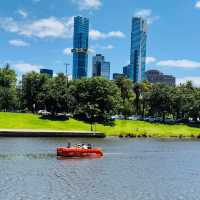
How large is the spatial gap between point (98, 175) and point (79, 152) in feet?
81.3

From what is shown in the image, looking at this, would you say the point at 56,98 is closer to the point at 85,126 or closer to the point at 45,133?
the point at 85,126

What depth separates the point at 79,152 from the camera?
330 ft

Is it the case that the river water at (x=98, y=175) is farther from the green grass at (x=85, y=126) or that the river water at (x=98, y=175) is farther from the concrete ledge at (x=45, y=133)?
the green grass at (x=85, y=126)

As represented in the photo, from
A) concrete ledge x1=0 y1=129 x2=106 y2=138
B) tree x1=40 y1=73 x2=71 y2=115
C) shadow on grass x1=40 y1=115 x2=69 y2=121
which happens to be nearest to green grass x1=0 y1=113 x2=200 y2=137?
shadow on grass x1=40 y1=115 x2=69 y2=121

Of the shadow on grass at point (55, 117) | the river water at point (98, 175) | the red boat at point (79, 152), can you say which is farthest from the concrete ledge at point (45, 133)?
the red boat at point (79, 152)

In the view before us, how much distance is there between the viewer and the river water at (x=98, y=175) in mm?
59759

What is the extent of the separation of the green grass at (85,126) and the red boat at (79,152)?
63883mm

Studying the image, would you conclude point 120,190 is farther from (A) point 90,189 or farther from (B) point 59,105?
(B) point 59,105

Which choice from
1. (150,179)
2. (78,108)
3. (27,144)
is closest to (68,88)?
(78,108)

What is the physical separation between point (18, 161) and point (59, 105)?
319 feet

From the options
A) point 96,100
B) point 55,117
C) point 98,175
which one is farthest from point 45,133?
point 98,175

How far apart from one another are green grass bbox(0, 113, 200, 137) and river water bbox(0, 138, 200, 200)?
53.5 metres

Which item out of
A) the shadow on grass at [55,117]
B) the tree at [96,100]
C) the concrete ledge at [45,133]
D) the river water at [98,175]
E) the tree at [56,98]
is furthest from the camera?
the tree at [96,100]

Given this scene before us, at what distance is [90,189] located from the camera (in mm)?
63000
